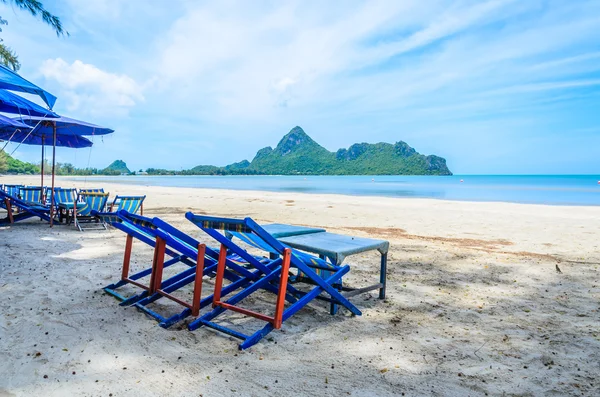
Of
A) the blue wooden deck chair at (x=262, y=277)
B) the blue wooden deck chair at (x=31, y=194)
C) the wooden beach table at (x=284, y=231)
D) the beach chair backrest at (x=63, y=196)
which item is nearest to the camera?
the blue wooden deck chair at (x=262, y=277)

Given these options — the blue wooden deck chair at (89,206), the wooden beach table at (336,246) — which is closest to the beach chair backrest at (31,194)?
the blue wooden deck chair at (89,206)

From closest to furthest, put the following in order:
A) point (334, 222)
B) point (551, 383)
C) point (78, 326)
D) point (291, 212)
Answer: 1. point (551, 383)
2. point (78, 326)
3. point (334, 222)
4. point (291, 212)

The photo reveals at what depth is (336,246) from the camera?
11.9 ft

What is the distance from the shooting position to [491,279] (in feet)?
16.1

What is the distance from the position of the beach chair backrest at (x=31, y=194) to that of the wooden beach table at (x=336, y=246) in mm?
8781

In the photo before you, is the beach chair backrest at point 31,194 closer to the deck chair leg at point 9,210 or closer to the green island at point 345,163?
the deck chair leg at point 9,210

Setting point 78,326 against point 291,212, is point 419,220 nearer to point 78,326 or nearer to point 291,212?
point 291,212

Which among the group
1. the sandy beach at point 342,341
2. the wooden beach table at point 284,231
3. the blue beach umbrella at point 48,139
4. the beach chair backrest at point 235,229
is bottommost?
the sandy beach at point 342,341

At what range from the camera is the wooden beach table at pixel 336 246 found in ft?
11.3

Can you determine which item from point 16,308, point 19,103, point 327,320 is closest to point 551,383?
point 327,320

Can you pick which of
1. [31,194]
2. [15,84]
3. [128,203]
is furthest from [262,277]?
[31,194]

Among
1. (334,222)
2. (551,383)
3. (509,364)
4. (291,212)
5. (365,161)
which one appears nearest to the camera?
(551,383)

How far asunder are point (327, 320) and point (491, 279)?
2590mm

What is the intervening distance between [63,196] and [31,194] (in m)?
1.33
